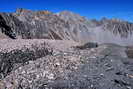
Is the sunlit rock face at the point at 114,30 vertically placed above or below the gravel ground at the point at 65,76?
above

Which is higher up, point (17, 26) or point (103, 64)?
point (17, 26)

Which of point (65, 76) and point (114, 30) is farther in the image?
point (114, 30)

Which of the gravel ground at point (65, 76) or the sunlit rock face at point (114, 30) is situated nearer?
the gravel ground at point (65, 76)

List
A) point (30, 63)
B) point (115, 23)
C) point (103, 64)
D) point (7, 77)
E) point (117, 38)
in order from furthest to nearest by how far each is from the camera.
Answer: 1. point (115, 23)
2. point (117, 38)
3. point (103, 64)
4. point (30, 63)
5. point (7, 77)

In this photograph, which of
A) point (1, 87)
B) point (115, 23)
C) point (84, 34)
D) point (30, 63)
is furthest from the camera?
point (115, 23)

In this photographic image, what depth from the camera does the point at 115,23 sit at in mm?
59781

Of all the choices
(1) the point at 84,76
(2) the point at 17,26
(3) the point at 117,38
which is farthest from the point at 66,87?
(3) the point at 117,38

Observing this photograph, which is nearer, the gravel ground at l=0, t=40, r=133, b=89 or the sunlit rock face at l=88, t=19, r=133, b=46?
the gravel ground at l=0, t=40, r=133, b=89

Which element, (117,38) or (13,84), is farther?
(117,38)

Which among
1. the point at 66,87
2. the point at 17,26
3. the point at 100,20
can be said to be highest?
the point at 100,20

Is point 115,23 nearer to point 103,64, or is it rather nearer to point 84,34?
Answer: point 84,34

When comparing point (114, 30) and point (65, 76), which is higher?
point (114, 30)

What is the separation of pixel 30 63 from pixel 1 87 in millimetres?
2225

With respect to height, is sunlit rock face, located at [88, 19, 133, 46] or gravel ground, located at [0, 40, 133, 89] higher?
sunlit rock face, located at [88, 19, 133, 46]
